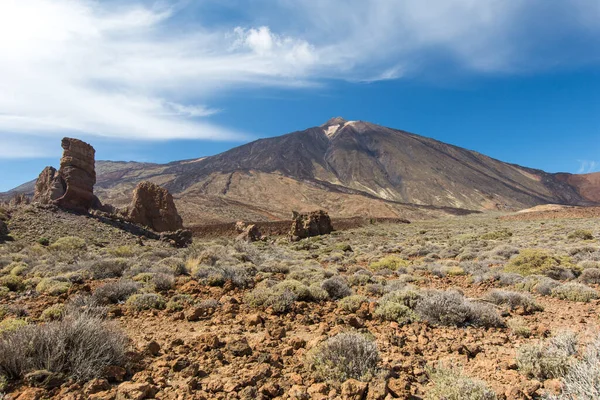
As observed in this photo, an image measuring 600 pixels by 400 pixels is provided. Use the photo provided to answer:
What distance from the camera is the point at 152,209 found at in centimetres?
3027

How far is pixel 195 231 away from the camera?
37.8 meters

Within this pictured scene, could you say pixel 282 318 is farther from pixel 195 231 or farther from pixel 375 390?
pixel 195 231

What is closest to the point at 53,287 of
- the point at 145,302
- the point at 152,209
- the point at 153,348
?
the point at 145,302

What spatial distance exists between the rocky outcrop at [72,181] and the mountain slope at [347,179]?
86.3ft

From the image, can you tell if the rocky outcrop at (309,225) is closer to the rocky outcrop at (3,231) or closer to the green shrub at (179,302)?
the rocky outcrop at (3,231)

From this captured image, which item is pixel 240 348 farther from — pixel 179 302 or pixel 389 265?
pixel 389 265

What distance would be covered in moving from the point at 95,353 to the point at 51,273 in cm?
742

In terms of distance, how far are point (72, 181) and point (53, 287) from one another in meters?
22.9

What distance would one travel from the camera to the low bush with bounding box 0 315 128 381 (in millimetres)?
3365

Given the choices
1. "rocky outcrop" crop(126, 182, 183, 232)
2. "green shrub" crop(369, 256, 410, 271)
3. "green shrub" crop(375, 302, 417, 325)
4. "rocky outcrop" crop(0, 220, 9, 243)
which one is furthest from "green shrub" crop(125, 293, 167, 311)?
"rocky outcrop" crop(126, 182, 183, 232)

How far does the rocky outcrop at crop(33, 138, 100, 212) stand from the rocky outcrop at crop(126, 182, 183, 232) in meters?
3.72

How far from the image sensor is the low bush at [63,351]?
337cm

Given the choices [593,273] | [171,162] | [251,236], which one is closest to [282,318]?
[593,273]

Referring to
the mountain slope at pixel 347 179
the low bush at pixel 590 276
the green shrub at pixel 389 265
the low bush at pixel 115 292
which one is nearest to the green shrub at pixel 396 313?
the low bush at pixel 115 292
